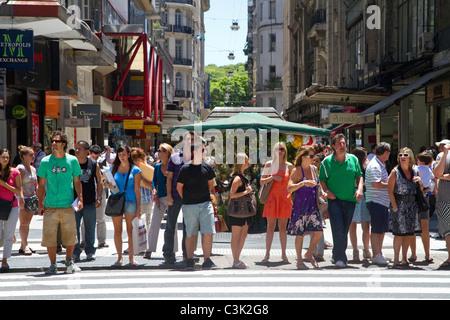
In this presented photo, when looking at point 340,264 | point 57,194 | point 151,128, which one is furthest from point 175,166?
point 151,128

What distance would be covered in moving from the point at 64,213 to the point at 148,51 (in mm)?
28408

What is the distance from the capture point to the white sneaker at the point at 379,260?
949 centimetres

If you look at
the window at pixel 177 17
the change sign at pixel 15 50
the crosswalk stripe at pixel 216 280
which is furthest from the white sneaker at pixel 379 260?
the window at pixel 177 17

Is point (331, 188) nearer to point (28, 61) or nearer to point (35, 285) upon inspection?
point (35, 285)

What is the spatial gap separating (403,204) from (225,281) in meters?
2.92

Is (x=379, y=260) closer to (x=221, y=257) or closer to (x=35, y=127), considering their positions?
(x=221, y=257)

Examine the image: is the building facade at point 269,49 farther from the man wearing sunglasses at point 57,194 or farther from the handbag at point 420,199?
the man wearing sunglasses at point 57,194

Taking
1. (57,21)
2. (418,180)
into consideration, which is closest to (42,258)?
(418,180)

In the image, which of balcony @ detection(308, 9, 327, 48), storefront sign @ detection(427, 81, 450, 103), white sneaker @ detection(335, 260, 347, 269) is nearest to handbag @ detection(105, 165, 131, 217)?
white sneaker @ detection(335, 260, 347, 269)

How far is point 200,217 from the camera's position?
9.28 metres

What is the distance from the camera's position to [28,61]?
589 inches

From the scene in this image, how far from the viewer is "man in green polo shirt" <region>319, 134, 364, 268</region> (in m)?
9.38

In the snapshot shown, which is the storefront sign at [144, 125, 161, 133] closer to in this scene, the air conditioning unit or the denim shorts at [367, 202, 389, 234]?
the air conditioning unit

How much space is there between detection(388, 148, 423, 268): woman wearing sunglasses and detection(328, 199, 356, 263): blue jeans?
2.00ft
